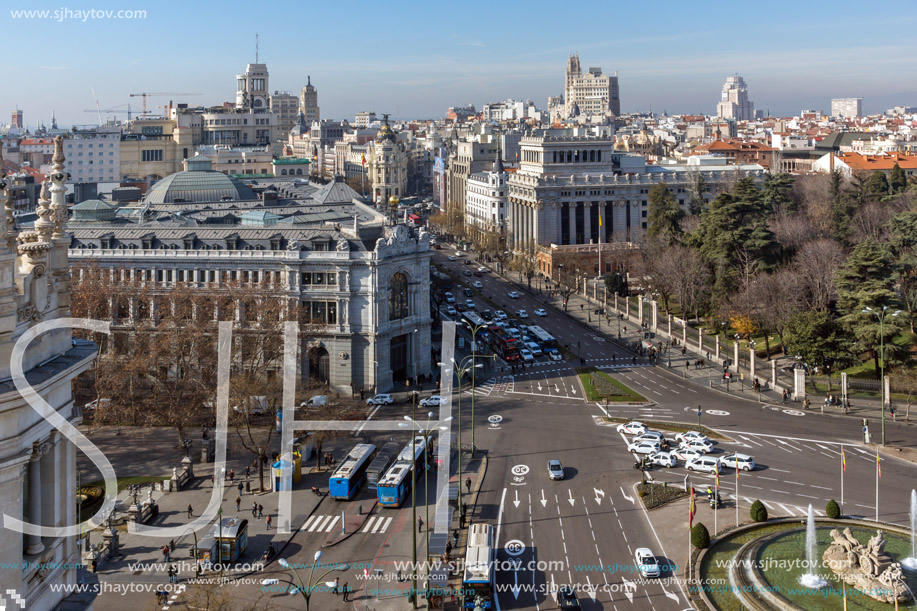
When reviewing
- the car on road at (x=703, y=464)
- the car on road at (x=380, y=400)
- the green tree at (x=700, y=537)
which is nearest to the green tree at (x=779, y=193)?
the car on road at (x=380, y=400)

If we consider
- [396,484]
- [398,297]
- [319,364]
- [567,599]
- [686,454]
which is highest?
[398,297]

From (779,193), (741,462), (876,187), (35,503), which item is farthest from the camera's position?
(779,193)

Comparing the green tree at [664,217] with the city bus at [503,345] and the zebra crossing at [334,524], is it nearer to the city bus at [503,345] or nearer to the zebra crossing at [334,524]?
the city bus at [503,345]

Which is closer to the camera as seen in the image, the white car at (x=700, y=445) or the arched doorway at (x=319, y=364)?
the white car at (x=700, y=445)

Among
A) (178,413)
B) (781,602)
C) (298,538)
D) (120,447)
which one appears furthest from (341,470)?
(781,602)

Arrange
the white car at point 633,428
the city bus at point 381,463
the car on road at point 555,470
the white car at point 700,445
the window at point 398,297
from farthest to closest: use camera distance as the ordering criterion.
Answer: the window at point 398,297, the white car at point 633,428, the white car at point 700,445, the car on road at point 555,470, the city bus at point 381,463

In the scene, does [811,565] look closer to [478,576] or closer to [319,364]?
[478,576]

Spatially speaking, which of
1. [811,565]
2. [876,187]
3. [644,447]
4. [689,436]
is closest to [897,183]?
[876,187]
